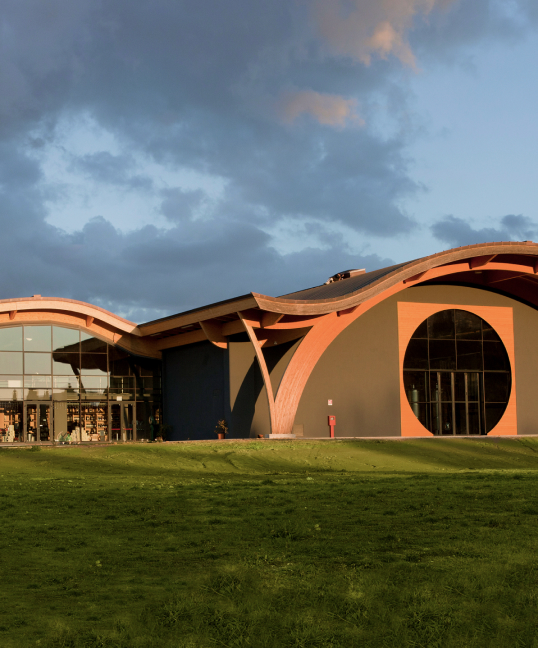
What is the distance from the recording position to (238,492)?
1261 centimetres

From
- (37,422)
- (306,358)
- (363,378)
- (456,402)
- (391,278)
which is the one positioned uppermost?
(391,278)

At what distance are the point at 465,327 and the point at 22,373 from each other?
2085 cm

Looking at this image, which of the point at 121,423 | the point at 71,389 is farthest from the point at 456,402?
the point at 71,389

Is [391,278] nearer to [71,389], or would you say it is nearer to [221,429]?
[221,429]

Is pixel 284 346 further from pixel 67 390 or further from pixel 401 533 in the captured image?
pixel 401 533

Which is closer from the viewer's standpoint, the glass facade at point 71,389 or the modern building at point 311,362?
the modern building at point 311,362

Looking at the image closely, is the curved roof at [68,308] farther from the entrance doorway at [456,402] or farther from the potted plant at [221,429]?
the entrance doorway at [456,402]

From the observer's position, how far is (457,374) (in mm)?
34781

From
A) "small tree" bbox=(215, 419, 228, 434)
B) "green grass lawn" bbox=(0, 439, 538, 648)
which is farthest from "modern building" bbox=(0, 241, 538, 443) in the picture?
"green grass lawn" bbox=(0, 439, 538, 648)

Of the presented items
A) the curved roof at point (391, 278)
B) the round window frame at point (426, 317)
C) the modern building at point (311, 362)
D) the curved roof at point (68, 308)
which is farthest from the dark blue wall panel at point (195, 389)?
the round window frame at point (426, 317)

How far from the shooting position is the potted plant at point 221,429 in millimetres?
30000

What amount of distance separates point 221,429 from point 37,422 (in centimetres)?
917

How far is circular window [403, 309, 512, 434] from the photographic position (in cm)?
3381

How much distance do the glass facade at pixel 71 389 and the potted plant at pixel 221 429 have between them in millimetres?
6533
